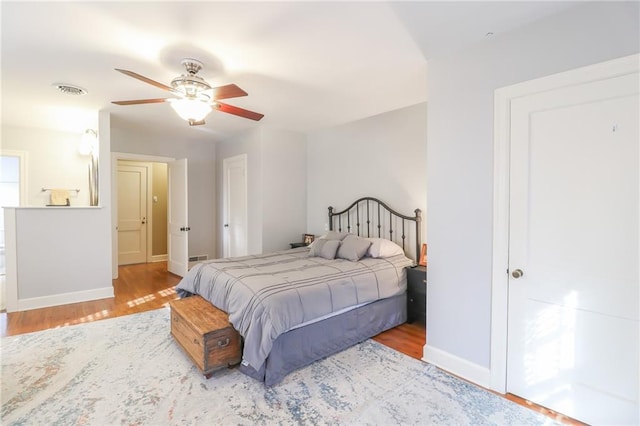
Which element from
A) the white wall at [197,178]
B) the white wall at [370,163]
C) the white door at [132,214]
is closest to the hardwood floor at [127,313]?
the white wall at [197,178]

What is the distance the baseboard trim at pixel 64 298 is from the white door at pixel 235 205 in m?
1.91

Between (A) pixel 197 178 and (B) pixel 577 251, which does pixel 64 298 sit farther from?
(B) pixel 577 251

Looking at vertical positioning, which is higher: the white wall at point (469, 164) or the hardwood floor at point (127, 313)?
the white wall at point (469, 164)

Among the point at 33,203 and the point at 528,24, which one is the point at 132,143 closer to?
the point at 33,203

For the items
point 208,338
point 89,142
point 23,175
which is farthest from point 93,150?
point 208,338

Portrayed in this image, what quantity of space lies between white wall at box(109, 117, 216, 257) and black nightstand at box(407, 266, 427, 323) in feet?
13.7

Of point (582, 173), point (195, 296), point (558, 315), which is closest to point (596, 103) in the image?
point (582, 173)

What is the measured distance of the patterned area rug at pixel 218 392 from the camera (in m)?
1.85

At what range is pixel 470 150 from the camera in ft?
7.40

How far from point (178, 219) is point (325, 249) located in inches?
118

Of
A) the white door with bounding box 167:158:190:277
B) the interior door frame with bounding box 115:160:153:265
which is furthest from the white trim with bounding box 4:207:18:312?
the interior door frame with bounding box 115:160:153:265

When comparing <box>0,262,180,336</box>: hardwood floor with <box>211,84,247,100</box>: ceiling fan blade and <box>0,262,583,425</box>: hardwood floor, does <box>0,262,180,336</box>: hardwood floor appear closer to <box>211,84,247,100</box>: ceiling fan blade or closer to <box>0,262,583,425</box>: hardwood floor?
<box>0,262,583,425</box>: hardwood floor

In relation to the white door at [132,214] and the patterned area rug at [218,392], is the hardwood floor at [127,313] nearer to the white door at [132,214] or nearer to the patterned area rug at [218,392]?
the patterned area rug at [218,392]

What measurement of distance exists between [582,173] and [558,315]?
0.89 m
